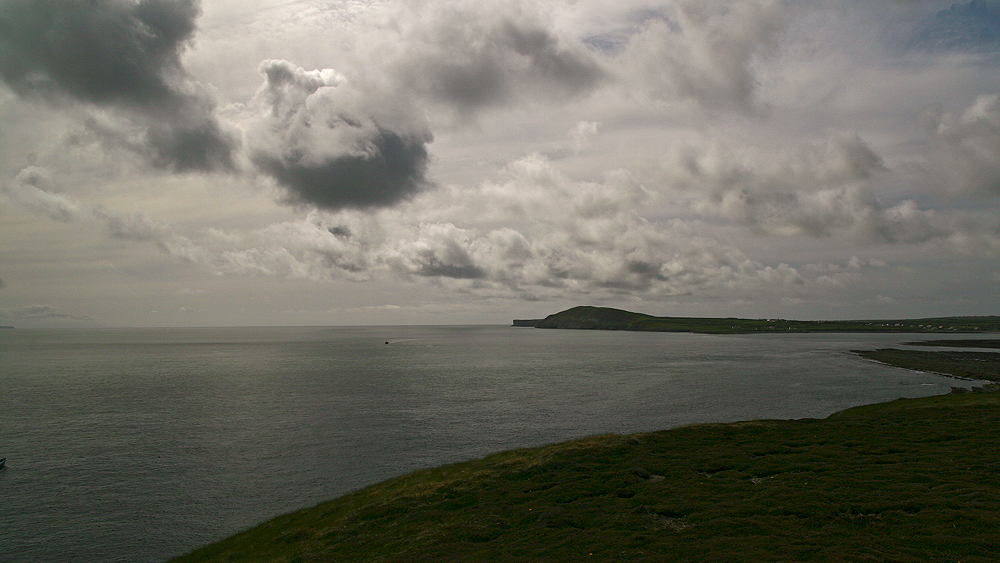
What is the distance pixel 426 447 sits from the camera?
185 feet

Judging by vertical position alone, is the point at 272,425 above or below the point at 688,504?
below

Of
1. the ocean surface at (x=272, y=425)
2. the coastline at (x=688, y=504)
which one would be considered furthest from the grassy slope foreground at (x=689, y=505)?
the ocean surface at (x=272, y=425)

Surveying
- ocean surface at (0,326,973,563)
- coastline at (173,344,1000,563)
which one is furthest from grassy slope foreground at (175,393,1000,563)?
ocean surface at (0,326,973,563)

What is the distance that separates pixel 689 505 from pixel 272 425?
197 ft

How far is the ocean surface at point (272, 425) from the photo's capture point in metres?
39.6

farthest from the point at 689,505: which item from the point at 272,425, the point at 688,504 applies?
the point at 272,425

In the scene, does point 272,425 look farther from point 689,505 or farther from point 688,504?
point 689,505

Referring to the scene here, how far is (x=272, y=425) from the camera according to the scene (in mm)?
70000

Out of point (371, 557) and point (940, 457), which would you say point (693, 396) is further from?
point (371, 557)

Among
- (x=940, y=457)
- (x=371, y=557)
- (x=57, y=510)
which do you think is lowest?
(x=57, y=510)

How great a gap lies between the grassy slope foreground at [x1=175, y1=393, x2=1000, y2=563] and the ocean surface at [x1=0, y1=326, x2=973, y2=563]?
889 centimetres

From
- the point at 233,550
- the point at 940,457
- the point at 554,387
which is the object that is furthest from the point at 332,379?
the point at 940,457

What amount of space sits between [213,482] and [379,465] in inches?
580

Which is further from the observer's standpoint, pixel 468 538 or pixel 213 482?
pixel 213 482
